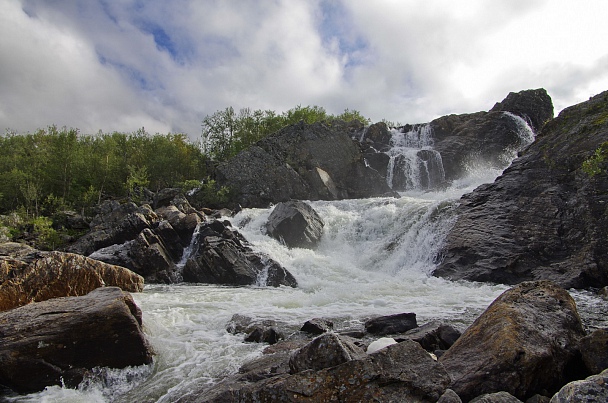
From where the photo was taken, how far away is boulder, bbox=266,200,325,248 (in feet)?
92.2

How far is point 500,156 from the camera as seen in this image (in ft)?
161

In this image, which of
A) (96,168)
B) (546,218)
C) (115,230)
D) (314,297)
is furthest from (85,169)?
(546,218)

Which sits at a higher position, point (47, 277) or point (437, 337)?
point (47, 277)

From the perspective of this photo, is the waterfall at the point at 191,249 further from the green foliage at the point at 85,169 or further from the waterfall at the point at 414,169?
the waterfall at the point at 414,169

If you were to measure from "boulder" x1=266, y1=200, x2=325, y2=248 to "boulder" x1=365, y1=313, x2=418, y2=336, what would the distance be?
16786 millimetres

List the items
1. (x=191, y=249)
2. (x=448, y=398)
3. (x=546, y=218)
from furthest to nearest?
(x=191, y=249)
(x=546, y=218)
(x=448, y=398)

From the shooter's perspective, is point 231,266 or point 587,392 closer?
point 587,392

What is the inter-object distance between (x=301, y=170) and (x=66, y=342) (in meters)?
41.0

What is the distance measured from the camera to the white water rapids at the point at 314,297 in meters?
8.60

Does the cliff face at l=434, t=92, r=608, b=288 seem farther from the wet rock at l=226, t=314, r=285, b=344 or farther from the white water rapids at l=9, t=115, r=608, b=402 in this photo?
the wet rock at l=226, t=314, r=285, b=344

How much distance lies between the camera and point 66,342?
834 centimetres

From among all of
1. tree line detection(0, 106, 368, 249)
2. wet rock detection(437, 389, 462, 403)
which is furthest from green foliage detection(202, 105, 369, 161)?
wet rock detection(437, 389, 462, 403)

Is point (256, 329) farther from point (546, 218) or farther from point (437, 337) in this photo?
point (546, 218)

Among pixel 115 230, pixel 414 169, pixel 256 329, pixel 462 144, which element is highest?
pixel 462 144
